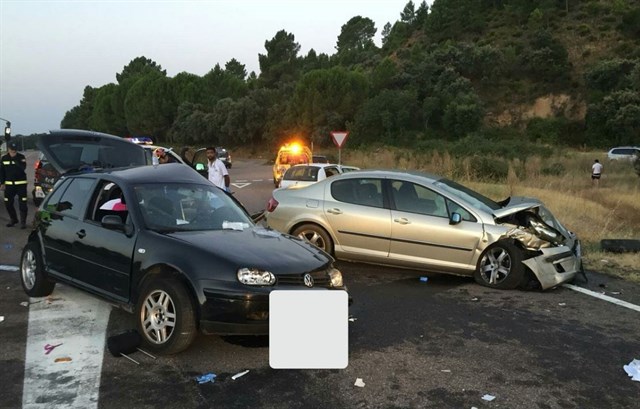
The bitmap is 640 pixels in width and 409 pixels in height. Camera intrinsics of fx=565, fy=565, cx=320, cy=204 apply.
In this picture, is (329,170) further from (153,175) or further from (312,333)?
(312,333)

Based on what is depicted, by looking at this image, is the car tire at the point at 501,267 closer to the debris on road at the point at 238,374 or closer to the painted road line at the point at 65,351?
the debris on road at the point at 238,374

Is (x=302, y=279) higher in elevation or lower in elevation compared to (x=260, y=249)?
lower

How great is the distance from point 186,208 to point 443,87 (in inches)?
2234

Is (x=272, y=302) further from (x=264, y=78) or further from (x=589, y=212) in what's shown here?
(x=264, y=78)

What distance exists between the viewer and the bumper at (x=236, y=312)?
439 centimetres

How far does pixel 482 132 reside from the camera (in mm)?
53375

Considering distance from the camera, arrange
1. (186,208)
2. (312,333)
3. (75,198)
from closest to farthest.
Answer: (312,333) < (186,208) < (75,198)

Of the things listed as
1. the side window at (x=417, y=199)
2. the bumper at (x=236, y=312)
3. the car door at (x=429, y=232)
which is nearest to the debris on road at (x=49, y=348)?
the bumper at (x=236, y=312)

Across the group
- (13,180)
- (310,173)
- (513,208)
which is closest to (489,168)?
(310,173)

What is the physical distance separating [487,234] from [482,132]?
48.5 meters

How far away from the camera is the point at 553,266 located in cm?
708

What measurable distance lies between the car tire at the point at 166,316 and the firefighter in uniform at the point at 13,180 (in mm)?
7986

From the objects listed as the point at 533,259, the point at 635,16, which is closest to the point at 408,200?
the point at 533,259

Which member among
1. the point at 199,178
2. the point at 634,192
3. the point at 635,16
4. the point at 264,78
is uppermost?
the point at 635,16
